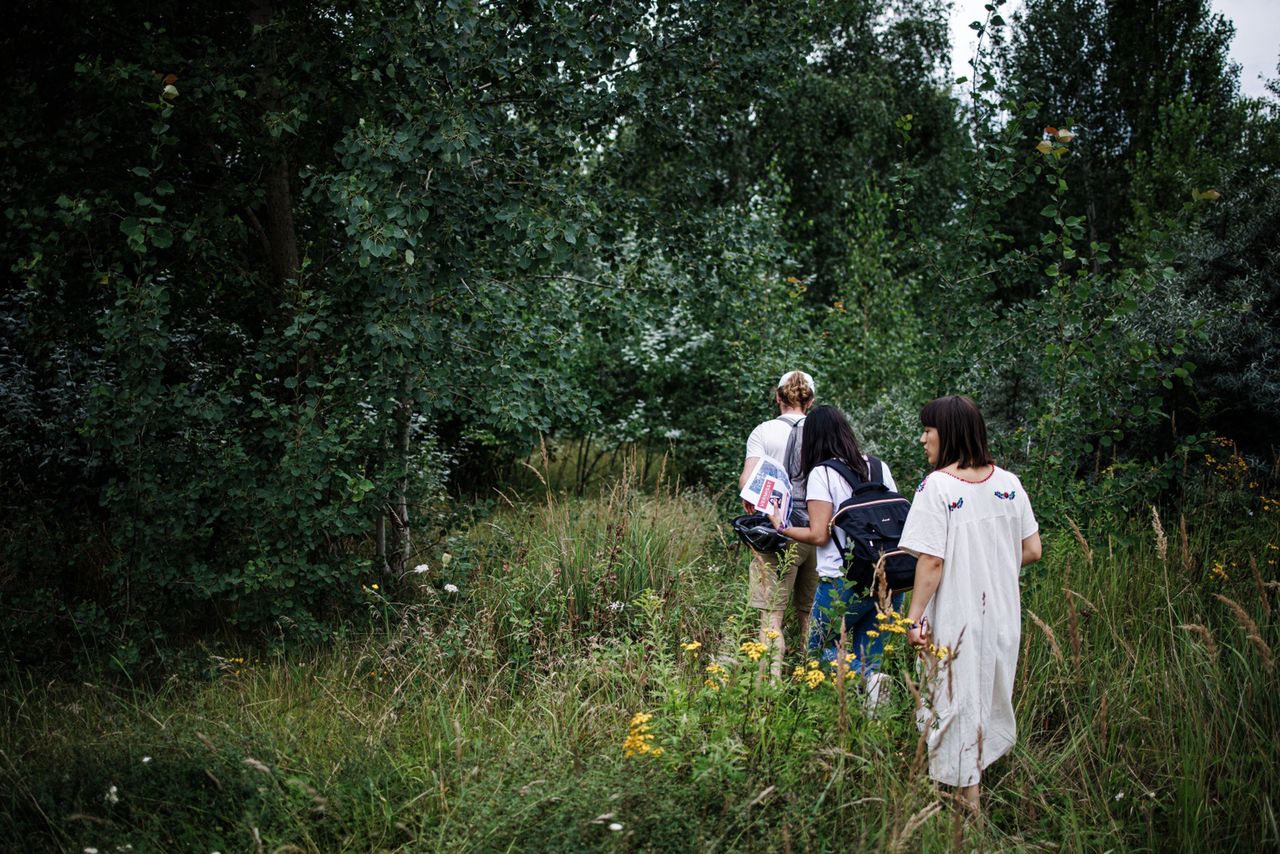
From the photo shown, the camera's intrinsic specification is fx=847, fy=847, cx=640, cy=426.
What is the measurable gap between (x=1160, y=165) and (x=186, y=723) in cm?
1955

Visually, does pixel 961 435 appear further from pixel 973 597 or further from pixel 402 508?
pixel 402 508

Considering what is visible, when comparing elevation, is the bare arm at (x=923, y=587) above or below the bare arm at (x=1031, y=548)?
below

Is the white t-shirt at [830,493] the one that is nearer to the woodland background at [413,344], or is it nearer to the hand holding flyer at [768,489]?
the hand holding flyer at [768,489]

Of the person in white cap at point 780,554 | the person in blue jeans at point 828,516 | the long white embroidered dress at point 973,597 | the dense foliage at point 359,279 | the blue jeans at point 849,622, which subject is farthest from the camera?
the person in white cap at point 780,554

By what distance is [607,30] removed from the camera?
15.5 feet

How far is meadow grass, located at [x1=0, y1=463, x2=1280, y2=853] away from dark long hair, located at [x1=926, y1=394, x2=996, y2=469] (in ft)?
2.59

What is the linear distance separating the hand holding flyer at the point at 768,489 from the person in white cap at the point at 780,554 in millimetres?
69

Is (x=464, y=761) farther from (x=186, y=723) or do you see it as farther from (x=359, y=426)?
(x=359, y=426)

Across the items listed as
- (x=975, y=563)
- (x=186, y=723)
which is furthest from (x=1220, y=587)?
(x=186, y=723)

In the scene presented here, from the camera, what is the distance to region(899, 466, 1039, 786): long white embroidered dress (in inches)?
125

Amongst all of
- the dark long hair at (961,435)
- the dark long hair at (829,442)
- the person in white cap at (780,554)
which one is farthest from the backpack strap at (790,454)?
the dark long hair at (961,435)

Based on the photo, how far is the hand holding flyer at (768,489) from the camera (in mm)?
4270

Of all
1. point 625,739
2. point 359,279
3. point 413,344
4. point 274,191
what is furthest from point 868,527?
point 274,191

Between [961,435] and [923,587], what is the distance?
60 centimetres
